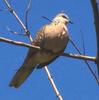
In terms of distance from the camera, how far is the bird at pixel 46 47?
5195 millimetres

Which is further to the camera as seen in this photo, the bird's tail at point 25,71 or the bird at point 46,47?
the bird at point 46,47

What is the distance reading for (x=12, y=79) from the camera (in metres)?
4.89

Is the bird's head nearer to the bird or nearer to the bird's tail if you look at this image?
the bird

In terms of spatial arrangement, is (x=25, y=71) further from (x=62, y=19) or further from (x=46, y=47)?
(x=62, y=19)

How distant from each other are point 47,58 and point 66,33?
476 mm

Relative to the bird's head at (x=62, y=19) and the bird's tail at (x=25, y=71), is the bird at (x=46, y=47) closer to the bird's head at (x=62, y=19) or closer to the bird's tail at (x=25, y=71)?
the bird's tail at (x=25, y=71)

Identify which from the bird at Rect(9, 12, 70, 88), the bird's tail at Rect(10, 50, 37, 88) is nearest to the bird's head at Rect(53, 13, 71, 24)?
the bird at Rect(9, 12, 70, 88)

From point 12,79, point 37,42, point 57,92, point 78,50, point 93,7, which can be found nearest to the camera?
point 93,7

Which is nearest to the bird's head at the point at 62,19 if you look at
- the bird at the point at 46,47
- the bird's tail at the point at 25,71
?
the bird at the point at 46,47

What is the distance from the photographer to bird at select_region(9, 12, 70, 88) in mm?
5195

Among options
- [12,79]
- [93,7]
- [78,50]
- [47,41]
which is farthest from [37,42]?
[93,7]

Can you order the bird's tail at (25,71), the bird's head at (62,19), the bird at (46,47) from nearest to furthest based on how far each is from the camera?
the bird's tail at (25,71) < the bird at (46,47) < the bird's head at (62,19)

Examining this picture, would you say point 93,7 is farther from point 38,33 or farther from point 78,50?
point 38,33

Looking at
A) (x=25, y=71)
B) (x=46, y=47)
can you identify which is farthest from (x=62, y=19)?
(x=25, y=71)
